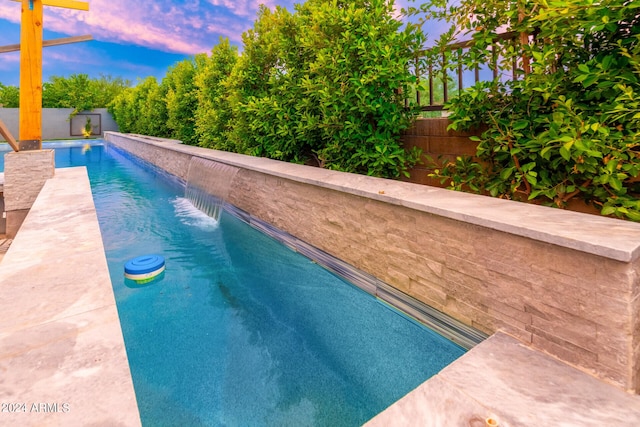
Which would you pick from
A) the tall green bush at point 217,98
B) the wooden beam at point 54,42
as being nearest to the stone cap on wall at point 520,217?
the tall green bush at point 217,98

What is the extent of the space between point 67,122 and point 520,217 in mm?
34072

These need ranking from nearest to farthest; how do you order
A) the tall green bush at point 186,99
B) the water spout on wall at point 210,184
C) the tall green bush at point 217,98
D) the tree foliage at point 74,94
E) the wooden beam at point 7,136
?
the wooden beam at point 7,136 → the water spout on wall at point 210,184 → the tall green bush at point 217,98 → the tall green bush at point 186,99 → the tree foliage at point 74,94

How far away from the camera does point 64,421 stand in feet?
3.32

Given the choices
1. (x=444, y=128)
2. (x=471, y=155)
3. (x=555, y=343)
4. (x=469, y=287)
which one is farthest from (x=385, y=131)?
(x=555, y=343)

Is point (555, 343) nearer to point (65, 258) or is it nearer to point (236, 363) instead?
point (236, 363)

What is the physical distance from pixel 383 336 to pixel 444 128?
7.15 feet

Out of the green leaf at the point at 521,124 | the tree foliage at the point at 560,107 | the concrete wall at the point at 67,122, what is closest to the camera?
the tree foliage at the point at 560,107

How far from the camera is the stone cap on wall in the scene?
1.52m

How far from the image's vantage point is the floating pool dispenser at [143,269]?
10.5ft

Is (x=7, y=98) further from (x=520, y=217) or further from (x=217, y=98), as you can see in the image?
(x=520, y=217)

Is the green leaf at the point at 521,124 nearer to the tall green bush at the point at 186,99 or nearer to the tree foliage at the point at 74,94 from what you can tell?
the tall green bush at the point at 186,99

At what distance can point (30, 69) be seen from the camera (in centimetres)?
489

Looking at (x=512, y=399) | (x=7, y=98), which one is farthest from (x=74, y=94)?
(x=512, y=399)

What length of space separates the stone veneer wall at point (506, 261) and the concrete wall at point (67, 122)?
104 feet
